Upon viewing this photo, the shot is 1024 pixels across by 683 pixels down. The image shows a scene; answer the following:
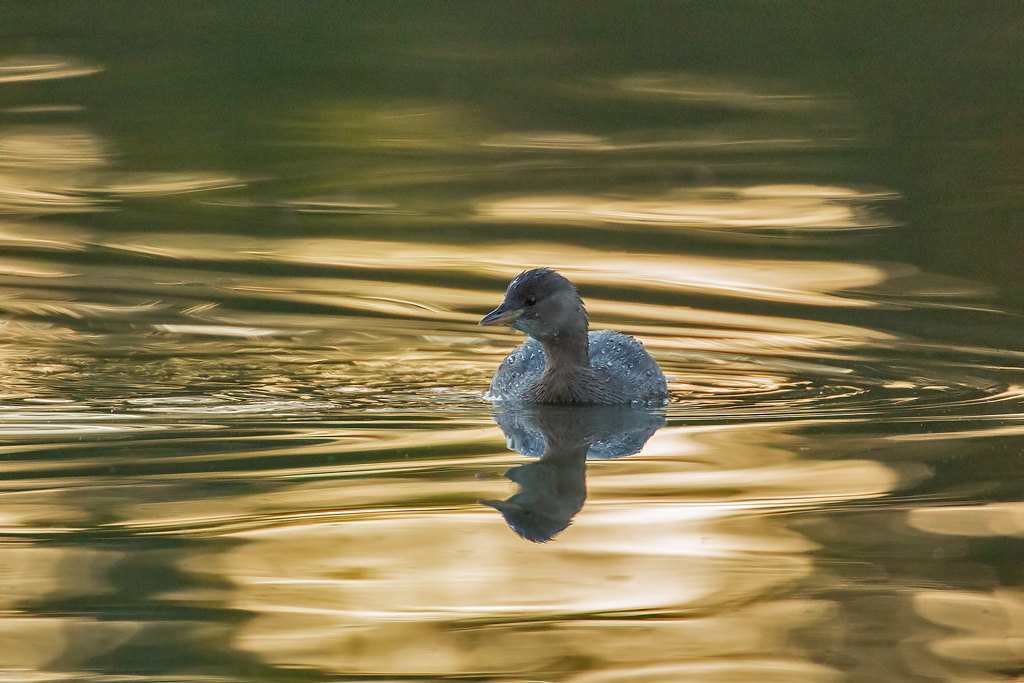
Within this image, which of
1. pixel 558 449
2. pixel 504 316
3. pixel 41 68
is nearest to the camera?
pixel 558 449

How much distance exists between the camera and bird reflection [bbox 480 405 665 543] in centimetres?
588

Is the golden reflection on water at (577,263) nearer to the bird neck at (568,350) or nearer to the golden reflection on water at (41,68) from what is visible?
the bird neck at (568,350)

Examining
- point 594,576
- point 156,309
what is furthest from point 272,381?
A: point 594,576

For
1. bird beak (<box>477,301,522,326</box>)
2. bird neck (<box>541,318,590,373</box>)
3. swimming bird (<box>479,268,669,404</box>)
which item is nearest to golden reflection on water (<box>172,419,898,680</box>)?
bird beak (<box>477,301,522,326</box>)

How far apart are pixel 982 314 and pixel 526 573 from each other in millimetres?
5767

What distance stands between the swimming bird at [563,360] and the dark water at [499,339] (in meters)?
0.24

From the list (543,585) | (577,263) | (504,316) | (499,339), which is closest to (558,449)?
(504,316)

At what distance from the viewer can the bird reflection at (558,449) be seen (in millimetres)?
5883

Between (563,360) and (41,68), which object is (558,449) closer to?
(563,360)

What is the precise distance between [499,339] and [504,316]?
1903 millimetres

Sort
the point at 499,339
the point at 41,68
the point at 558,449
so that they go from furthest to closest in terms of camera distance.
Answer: the point at 41,68
the point at 499,339
the point at 558,449

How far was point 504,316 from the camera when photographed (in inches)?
325

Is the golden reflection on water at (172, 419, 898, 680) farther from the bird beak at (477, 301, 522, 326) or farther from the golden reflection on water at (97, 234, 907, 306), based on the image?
the golden reflection on water at (97, 234, 907, 306)

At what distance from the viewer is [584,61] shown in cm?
1556
